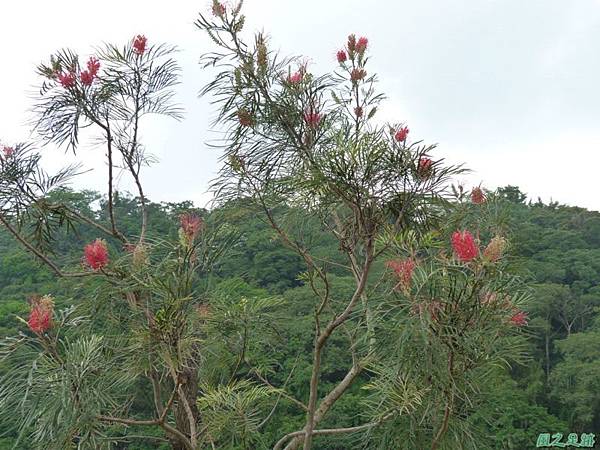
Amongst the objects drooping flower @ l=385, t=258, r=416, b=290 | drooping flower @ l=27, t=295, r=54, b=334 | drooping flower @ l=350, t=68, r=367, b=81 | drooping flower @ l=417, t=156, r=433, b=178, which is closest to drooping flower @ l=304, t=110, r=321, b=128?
drooping flower @ l=350, t=68, r=367, b=81

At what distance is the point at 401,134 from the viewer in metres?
1.69

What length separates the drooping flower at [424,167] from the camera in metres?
1.64

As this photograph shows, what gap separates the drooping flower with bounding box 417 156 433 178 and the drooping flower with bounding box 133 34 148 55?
1.00 meters

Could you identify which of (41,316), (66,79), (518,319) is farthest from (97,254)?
(518,319)

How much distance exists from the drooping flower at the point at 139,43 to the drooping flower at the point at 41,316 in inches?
35.3

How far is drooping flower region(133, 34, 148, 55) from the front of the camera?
217cm

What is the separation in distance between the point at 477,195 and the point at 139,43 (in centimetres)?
109

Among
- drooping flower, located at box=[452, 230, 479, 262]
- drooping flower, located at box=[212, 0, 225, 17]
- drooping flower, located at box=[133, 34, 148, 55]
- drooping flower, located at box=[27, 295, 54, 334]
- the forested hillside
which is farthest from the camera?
the forested hillside

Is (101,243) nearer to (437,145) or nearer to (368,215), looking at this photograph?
(368,215)

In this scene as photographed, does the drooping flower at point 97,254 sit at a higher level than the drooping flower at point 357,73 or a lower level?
lower

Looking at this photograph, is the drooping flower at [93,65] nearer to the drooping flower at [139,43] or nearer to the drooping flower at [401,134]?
the drooping flower at [139,43]

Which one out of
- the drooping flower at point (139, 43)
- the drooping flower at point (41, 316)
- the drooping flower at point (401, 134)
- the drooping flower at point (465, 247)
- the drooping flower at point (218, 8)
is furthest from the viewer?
the drooping flower at point (139, 43)

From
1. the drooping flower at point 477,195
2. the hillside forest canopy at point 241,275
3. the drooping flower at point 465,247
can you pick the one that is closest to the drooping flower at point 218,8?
the hillside forest canopy at point 241,275

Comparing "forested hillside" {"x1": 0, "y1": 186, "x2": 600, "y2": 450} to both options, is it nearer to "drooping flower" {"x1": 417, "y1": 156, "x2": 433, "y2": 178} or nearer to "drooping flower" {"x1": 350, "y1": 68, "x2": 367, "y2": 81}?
"drooping flower" {"x1": 350, "y1": 68, "x2": 367, "y2": 81}
